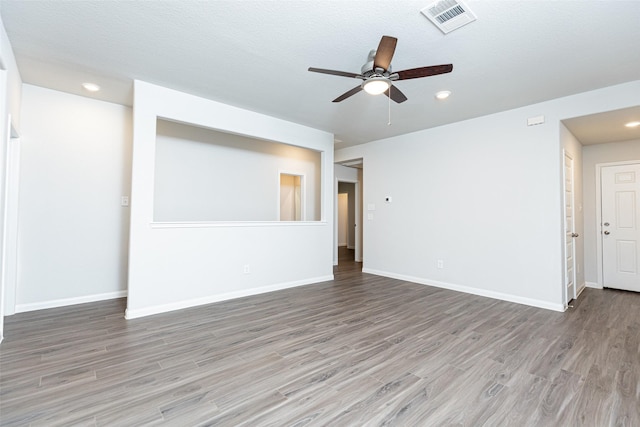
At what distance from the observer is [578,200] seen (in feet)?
15.6

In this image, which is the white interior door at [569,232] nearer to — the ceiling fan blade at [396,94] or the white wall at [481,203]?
the white wall at [481,203]

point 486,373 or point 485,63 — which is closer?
point 486,373

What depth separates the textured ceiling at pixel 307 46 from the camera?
2174mm

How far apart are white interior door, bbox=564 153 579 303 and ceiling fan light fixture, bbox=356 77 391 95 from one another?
128 inches

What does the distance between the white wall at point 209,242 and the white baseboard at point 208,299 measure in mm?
11

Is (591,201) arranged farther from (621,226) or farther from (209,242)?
(209,242)

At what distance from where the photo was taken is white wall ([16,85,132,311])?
3.52m

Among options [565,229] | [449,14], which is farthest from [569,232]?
[449,14]

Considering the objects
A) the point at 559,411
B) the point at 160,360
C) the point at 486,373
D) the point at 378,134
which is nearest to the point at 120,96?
the point at 160,360

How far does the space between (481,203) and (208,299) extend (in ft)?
13.9

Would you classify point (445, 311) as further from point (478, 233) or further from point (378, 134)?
point (378, 134)

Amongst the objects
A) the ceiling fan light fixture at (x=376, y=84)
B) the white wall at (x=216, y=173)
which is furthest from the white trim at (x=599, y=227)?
the white wall at (x=216, y=173)

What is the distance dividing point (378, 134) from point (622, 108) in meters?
3.23

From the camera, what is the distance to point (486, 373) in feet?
7.29
